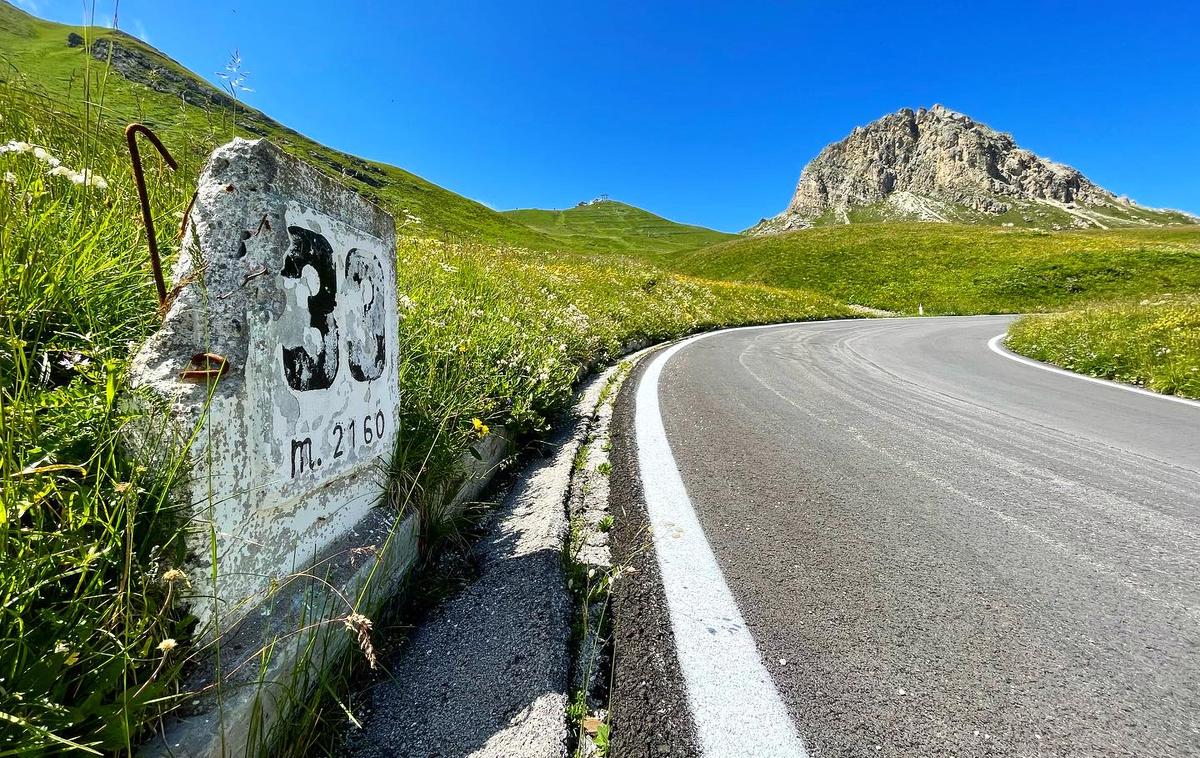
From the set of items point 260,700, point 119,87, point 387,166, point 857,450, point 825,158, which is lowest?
point 260,700

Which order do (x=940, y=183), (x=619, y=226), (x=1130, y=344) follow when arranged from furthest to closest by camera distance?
(x=940, y=183) → (x=619, y=226) → (x=1130, y=344)

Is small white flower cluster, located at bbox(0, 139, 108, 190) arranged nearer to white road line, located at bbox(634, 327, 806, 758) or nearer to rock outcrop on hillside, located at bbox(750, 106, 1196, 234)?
white road line, located at bbox(634, 327, 806, 758)

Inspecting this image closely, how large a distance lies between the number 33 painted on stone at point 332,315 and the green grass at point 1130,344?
8850mm

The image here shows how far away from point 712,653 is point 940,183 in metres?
171

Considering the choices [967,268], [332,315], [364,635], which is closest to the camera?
[364,635]

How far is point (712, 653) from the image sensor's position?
5.34 feet

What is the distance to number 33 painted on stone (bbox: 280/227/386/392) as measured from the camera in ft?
5.09

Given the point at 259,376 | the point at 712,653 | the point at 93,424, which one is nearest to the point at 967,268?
the point at 712,653

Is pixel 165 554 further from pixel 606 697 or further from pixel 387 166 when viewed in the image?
pixel 387 166

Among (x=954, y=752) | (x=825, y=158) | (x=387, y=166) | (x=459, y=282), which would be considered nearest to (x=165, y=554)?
(x=954, y=752)

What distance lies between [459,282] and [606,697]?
5.26 m

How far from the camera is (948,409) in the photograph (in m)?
4.86

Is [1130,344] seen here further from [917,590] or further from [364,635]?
[364,635]

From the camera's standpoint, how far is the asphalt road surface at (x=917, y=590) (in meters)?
1.37
